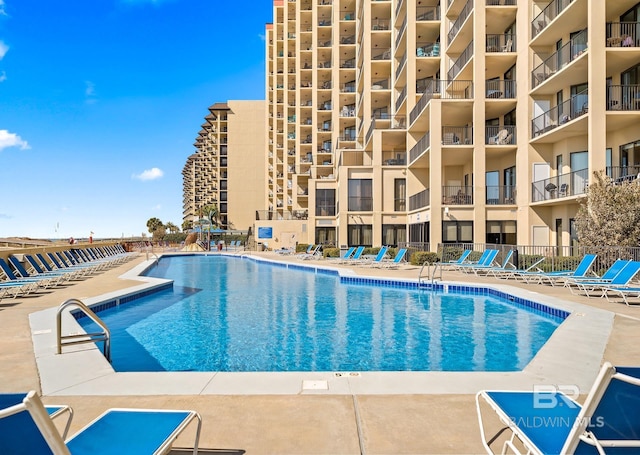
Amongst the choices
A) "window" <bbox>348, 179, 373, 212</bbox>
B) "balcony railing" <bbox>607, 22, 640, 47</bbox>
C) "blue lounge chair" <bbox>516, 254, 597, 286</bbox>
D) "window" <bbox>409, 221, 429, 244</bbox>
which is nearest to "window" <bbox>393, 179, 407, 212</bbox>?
"window" <bbox>348, 179, 373, 212</bbox>

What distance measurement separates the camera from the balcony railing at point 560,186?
1750 centimetres

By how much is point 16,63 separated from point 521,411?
146 feet

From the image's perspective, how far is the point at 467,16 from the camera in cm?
2280

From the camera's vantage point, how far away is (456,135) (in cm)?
2459

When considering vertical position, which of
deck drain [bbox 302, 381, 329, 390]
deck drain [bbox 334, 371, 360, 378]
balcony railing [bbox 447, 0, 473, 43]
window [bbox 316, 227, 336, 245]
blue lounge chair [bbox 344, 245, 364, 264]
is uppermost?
balcony railing [bbox 447, 0, 473, 43]

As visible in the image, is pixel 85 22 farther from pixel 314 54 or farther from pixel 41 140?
pixel 41 140

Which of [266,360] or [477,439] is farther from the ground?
[477,439]

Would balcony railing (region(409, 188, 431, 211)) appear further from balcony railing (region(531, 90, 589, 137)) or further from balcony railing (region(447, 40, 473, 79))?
balcony railing (region(447, 40, 473, 79))

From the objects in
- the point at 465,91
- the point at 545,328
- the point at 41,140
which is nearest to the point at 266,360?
the point at 545,328

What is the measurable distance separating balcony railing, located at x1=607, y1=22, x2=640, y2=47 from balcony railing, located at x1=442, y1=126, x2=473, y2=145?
8.02m

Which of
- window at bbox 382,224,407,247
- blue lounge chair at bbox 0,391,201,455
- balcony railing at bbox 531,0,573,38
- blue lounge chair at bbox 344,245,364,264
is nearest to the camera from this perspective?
blue lounge chair at bbox 0,391,201,455

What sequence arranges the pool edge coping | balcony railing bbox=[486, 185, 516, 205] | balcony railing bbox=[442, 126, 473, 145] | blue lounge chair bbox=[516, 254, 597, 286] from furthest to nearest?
balcony railing bbox=[442, 126, 473, 145], balcony railing bbox=[486, 185, 516, 205], blue lounge chair bbox=[516, 254, 597, 286], the pool edge coping

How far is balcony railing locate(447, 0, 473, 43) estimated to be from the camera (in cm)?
2298

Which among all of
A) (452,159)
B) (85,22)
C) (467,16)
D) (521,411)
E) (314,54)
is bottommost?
(521,411)
